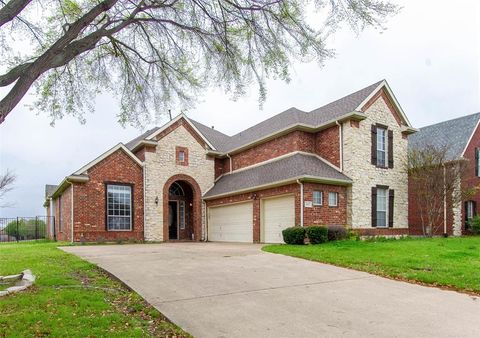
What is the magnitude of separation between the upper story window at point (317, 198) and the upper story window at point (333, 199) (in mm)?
562

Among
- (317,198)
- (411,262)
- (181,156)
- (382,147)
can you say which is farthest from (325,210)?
(181,156)

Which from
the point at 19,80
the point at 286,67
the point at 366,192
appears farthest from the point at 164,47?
the point at 366,192

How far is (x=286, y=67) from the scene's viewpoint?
29.5 ft

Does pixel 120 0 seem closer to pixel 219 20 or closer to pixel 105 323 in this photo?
pixel 219 20

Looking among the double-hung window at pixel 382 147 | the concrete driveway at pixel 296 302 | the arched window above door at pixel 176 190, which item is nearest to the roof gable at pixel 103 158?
the arched window above door at pixel 176 190

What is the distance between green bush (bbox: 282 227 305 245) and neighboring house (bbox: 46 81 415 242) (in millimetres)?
1044

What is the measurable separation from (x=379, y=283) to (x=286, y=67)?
17.4 feet

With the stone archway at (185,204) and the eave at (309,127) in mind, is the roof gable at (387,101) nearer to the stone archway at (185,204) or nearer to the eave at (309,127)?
the eave at (309,127)

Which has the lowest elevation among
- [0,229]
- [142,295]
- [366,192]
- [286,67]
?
[0,229]

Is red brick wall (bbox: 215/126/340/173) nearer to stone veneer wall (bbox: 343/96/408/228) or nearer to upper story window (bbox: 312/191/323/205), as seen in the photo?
stone veneer wall (bbox: 343/96/408/228)

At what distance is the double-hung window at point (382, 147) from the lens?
1902 centimetres

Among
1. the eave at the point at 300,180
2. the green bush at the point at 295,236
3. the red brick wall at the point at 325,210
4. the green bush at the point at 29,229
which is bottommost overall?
the green bush at the point at 29,229

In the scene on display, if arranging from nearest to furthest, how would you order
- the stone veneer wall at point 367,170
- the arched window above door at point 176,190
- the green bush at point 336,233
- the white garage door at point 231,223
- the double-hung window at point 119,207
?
the green bush at point 336,233 < the stone veneer wall at point 367,170 < the white garage door at point 231,223 < the double-hung window at point 119,207 < the arched window above door at point 176,190

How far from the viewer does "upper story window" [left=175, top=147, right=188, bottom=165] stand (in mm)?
22922
